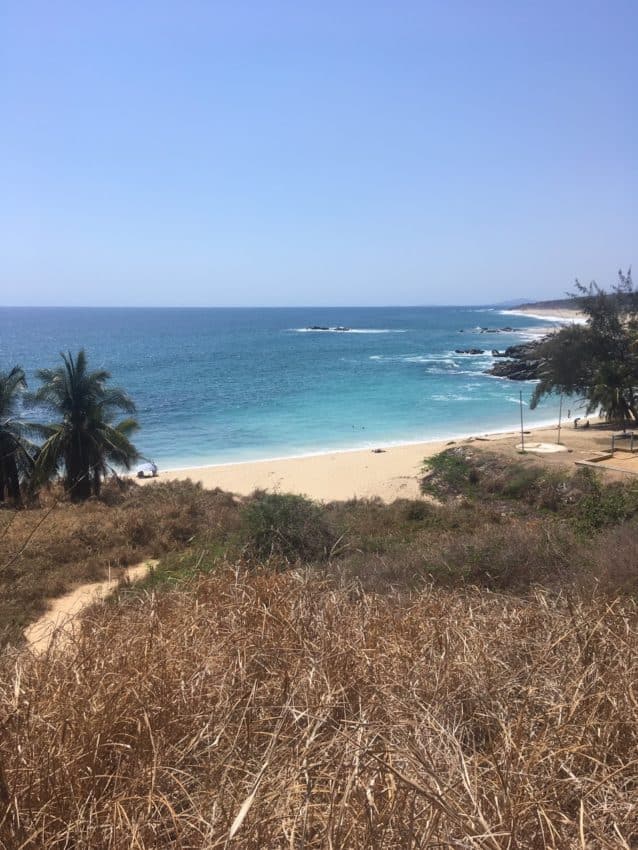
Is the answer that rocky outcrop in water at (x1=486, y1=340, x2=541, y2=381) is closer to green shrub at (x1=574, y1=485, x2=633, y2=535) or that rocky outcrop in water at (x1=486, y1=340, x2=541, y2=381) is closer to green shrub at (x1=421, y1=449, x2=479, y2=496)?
green shrub at (x1=421, y1=449, x2=479, y2=496)

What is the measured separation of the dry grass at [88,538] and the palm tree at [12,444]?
2.41m

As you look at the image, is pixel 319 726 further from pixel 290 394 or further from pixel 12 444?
pixel 290 394

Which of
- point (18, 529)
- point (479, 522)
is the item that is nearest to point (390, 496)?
point (479, 522)

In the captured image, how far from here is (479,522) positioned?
56.3ft

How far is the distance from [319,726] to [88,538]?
1481 cm

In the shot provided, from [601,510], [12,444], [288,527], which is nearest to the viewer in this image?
[288,527]

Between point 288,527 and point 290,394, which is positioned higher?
point 288,527

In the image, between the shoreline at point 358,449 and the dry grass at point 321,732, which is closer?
the dry grass at point 321,732

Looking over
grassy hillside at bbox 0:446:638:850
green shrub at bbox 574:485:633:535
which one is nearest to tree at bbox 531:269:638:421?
green shrub at bbox 574:485:633:535

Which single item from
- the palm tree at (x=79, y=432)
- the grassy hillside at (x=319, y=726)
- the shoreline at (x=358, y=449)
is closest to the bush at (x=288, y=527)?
the grassy hillside at (x=319, y=726)

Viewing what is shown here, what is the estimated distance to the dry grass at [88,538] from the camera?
39.4ft

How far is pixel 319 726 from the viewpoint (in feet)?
7.95

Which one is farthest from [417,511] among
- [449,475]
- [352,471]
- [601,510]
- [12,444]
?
[12,444]

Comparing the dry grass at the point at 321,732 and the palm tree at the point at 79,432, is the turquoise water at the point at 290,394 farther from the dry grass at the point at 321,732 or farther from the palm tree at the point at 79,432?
the dry grass at the point at 321,732
